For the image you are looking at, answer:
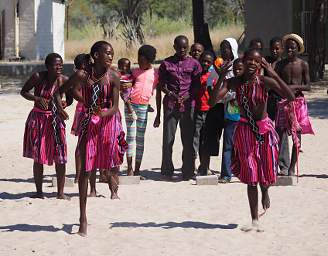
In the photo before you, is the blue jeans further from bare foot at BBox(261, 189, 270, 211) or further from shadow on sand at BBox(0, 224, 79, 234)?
shadow on sand at BBox(0, 224, 79, 234)

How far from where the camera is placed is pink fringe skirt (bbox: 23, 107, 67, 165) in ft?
30.9

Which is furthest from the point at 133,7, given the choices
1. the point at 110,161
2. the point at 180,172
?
the point at 110,161

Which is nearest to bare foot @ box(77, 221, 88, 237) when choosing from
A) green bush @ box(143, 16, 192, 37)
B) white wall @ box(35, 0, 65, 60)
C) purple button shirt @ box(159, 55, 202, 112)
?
purple button shirt @ box(159, 55, 202, 112)

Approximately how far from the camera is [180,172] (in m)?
11.5

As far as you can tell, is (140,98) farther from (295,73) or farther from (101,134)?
(101,134)

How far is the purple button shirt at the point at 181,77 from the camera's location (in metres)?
10.5

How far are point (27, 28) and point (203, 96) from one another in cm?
2947

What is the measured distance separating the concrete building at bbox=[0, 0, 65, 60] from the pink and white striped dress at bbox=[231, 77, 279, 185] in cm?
3201

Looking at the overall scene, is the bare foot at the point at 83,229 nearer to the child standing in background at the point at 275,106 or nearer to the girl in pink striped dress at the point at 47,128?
the girl in pink striped dress at the point at 47,128

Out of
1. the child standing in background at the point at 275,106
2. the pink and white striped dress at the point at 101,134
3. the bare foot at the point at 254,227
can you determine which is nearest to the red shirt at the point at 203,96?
the child standing in background at the point at 275,106

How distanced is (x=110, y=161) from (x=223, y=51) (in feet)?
9.16

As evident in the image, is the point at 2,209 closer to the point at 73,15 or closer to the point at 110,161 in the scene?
the point at 110,161

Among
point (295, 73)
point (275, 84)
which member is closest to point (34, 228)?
point (275, 84)

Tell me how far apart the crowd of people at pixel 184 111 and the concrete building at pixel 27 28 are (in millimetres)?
28714
